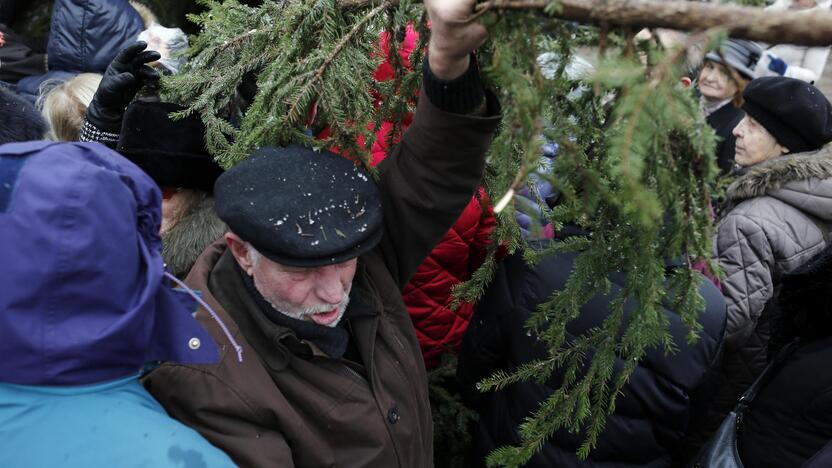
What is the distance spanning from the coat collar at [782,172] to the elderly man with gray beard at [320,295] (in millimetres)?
1818

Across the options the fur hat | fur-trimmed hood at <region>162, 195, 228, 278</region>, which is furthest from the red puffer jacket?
the fur hat

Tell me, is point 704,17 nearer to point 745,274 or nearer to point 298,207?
point 298,207


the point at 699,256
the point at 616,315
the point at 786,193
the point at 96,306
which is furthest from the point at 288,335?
the point at 786,193

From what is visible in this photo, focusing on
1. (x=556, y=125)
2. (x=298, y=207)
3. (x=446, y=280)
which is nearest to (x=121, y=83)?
(x=298, y=207)

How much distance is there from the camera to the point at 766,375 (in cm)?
227

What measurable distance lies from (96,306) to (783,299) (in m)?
2.16

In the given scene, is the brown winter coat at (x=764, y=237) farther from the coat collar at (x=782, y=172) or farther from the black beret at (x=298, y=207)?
the black beret at (x=298, y=207)

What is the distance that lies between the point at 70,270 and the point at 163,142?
1127 millimetres

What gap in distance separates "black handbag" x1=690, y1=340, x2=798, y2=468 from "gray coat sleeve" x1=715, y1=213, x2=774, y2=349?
2.06 ft

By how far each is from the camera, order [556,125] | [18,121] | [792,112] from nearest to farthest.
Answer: [556,125] < [18,121] < [792,112]

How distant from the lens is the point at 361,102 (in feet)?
5.91

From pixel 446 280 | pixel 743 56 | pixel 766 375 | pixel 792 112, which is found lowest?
pixel 446 280

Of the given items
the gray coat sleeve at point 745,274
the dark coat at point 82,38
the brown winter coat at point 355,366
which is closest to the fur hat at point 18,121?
the brown winter coat at point 355,366

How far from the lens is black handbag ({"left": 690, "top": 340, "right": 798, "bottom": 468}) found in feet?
7.38
